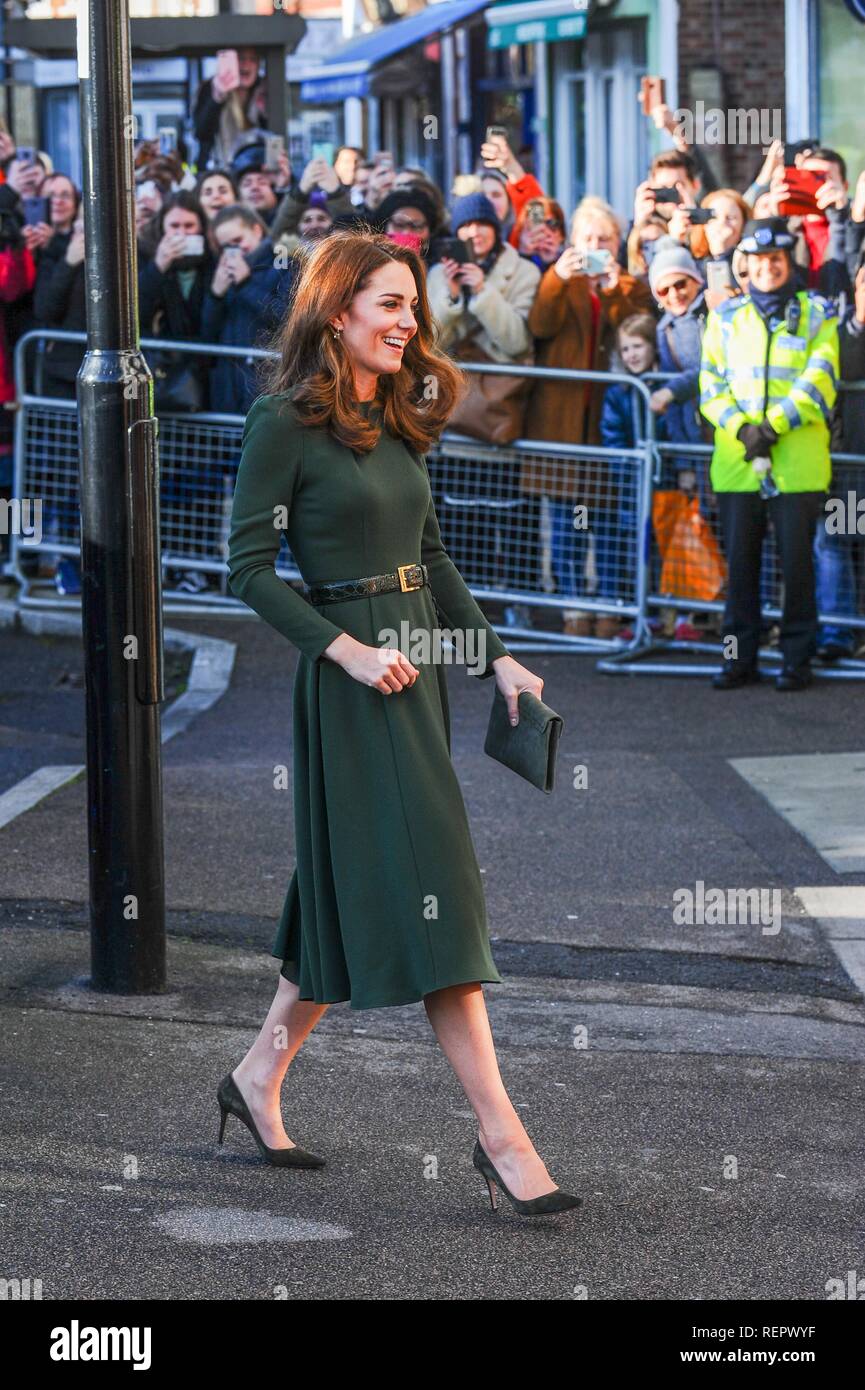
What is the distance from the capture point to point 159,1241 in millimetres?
4387

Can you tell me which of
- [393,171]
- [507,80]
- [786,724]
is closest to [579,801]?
[786,724]

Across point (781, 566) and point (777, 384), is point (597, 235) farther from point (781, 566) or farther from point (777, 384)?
point (781, 566)

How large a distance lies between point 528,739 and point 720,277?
6.81 meters

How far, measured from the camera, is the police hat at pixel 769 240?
10250 millimetres

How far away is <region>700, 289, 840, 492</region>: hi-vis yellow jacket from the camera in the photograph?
1029 cm

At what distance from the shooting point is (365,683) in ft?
14.5

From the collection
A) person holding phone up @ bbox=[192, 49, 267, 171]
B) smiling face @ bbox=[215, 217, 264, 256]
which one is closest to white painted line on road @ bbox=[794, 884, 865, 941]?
smiling face @ bbox=[215, 217, 264, 256]

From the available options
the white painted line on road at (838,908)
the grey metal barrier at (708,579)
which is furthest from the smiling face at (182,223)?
the white painted line on road at (838,908)

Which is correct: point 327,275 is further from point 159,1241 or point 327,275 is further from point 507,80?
point 507,80

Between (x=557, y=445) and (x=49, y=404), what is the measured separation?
10.5 feet

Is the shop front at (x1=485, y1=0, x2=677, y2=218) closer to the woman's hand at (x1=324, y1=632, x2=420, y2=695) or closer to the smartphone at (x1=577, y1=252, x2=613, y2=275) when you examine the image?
the smartphone at (x1=577, y1=252, x2=613, y2=275)

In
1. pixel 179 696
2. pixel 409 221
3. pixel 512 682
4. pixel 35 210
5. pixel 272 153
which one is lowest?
pixel 179 696

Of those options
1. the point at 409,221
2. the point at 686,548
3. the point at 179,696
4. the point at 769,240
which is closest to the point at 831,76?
the point at 409,221

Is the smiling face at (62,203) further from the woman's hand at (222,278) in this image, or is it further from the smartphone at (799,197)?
the smartphone at (799,197)
